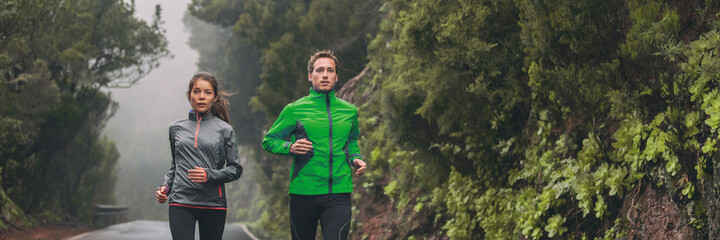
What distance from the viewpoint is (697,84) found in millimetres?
4844

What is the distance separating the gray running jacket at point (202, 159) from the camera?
4.88 metres

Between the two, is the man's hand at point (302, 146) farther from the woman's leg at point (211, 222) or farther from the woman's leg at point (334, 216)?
the woman's leg at point (211, 222)

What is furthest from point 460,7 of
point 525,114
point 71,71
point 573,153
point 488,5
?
point 71,71

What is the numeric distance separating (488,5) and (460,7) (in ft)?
1.27

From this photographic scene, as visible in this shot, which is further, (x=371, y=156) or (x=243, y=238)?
(x=243, y=238)

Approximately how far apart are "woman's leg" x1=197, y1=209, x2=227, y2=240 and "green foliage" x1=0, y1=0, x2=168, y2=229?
1001 centimetres

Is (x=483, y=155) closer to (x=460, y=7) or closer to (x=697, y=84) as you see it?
(x=460, y=7)

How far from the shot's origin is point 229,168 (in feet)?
16.4

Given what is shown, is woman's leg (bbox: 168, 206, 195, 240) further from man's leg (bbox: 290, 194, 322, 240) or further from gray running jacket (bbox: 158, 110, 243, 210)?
man's leg (bbox: 290, 194, 322, 240)

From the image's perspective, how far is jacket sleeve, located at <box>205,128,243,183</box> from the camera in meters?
4.88

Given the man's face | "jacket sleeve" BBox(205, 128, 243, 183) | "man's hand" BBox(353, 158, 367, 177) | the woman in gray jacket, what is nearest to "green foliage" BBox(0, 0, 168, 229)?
the woman in gray jacket

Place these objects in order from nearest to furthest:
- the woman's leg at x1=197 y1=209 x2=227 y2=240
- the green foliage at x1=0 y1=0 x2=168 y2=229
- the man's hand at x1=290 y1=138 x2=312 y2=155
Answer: the man's hand at x1=290 y1=138 x2=312 y2=155 → the woman's leg at x1=197 y1=209 x2=227 y2=240 → the green foliage at x1=0 y1=0 x2=168 y2=229

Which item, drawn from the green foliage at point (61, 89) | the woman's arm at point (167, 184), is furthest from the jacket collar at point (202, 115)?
the green foliage at point (61, 89)

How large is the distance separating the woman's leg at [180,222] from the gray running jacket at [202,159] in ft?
0.16
